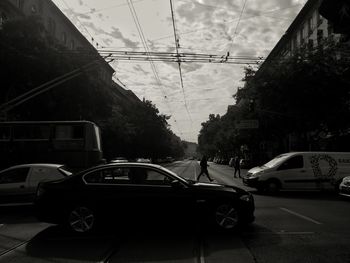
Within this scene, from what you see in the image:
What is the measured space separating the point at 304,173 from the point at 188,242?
36.8 ft

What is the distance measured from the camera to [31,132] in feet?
67.6

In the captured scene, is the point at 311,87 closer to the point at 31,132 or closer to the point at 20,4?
the point at 31,132

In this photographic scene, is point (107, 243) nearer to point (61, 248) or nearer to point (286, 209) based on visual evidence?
point (61, 248)

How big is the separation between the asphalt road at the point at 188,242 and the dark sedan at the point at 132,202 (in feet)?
1.02

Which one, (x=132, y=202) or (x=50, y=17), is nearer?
(x=132, y=202)

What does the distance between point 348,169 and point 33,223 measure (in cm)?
1319

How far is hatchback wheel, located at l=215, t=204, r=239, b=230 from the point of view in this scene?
9047 millimetres

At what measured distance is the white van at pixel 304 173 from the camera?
18109mm

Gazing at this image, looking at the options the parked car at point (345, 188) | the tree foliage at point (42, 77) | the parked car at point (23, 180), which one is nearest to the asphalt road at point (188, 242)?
the parked car at point (23, 180)

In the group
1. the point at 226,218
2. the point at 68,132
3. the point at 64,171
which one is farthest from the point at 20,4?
the point at 226,218

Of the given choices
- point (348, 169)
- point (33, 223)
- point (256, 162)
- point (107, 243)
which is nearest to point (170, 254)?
point (107, 243)

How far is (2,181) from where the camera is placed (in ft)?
42.4

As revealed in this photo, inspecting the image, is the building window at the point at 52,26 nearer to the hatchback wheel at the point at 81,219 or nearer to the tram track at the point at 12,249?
the hatchback wheel at the point at 81,219

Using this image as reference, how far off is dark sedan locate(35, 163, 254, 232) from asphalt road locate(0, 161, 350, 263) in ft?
1.02
